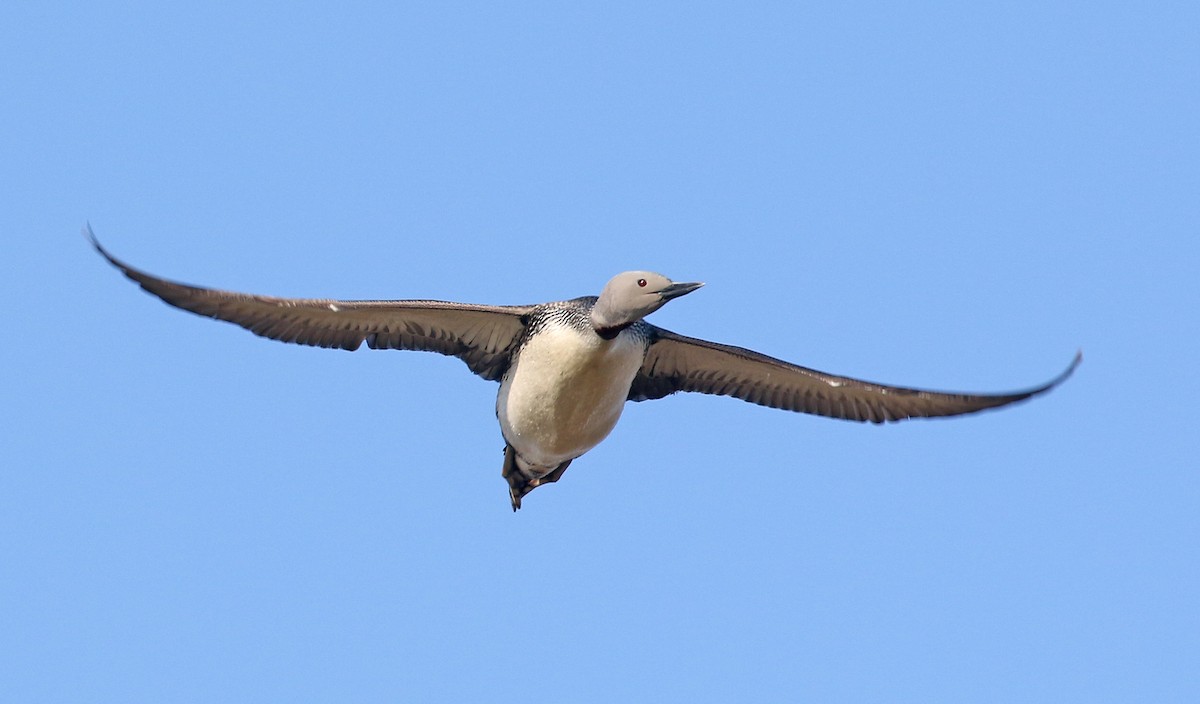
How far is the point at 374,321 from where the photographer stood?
21.1 meters

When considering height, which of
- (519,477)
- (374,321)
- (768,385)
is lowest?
(519,477)

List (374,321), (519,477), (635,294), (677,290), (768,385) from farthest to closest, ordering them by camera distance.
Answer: (519,477) → (768,385) → (374,321) → (635,294) → (677,290)

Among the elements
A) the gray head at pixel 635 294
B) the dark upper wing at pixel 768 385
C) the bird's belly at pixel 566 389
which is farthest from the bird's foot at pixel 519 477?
the gray head at pixel 635 294

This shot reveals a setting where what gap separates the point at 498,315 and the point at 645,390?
2447mm

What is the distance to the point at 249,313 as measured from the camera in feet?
66.6

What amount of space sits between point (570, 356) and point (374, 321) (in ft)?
8.43

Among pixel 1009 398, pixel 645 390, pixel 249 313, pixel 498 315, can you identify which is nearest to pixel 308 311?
pixel 249 313

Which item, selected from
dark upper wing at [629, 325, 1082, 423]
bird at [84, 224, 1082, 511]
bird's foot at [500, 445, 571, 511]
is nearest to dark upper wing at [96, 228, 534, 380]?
bird at [84, 224, 1082, 511]

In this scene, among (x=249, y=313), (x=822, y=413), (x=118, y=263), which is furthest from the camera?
(x=822, y=413)

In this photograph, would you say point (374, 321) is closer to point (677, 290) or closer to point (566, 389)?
point (566, 389)

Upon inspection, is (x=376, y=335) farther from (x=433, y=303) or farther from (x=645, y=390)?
(x=645, y=390)

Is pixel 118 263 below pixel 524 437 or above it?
above

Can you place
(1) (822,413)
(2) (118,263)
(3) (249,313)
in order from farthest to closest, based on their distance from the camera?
(1) (822,413) < (3) (249,313) < (2) (118,263)

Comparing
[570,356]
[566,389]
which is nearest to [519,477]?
[566,389]
